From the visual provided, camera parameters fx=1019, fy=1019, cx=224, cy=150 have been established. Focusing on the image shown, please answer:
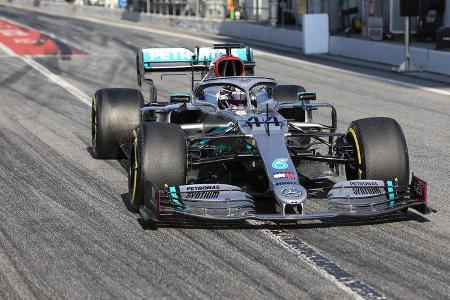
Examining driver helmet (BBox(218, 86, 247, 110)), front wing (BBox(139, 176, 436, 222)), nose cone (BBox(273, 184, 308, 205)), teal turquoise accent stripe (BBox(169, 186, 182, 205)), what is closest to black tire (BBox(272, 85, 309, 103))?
driver helmet (BBox(218, 86, 247, 110))

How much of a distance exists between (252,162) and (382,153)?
1.15 m

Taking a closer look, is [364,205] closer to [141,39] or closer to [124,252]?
[124,252]

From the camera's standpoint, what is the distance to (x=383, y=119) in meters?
9.30

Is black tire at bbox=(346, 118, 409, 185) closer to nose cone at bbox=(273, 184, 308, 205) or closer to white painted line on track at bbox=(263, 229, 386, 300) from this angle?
nose cone at bbox=(273, 184, 308, 205)

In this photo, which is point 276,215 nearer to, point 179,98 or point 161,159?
point 161,159

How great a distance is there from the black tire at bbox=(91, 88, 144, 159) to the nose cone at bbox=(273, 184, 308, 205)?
389 centimetres

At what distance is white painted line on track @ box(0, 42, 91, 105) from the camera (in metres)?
18.9

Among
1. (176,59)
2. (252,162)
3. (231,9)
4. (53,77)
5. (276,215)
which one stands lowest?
(276,215)

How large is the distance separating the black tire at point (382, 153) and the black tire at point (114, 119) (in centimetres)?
353

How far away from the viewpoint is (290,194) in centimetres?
821

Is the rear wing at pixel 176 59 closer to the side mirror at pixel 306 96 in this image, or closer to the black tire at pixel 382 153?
the side mirror at pixel 306 96

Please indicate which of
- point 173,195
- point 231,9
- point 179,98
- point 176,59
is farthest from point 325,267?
point 231,9

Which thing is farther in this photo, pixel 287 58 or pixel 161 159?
pixel 287 58

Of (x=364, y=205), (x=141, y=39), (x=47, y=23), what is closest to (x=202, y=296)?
(x=364, y=205)
